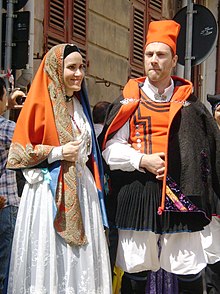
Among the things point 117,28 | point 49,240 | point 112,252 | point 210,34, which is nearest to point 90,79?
point 117,28

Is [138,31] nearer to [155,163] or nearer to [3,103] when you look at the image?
[3,103]

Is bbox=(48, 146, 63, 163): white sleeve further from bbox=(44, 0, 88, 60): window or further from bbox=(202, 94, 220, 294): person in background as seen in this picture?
bbox=(44, 0, 88, 60): window

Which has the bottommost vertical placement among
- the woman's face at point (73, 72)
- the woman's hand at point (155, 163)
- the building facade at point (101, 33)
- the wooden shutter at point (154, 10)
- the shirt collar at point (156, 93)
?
the woman's hand at point (155, 163)

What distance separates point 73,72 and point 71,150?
20.8 inches

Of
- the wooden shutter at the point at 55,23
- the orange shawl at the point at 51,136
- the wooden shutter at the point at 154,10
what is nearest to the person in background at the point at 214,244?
the orange shawl at the point at 51,136

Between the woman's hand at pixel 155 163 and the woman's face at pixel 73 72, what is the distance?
64cm

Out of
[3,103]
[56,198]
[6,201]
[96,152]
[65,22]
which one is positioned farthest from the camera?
[65,22]

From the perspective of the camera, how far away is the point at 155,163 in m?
→ 5.42

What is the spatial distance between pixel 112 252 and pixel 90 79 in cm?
519

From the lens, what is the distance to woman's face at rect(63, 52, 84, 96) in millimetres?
5496

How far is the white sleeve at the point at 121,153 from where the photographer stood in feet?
18.0

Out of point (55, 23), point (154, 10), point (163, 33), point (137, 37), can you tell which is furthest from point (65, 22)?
point (163, 33)

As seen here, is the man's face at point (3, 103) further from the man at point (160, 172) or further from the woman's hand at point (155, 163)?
the woman's hand at point (155, 163)

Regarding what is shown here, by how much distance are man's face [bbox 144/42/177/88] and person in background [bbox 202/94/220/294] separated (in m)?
0.99
